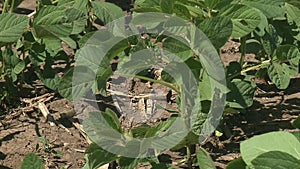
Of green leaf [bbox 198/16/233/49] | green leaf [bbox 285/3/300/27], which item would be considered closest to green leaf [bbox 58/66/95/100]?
green leaf [bbox 198/16/233/49]

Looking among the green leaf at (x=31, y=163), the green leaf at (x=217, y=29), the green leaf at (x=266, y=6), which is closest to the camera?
the green leaf at (x=31, y=163)

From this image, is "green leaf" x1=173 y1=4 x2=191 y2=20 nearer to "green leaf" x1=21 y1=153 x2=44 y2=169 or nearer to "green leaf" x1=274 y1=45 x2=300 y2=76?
"green leaf" x1=274 y1=45 x2=300 y2=76

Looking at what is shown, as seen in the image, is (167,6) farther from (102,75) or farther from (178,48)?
Result: (102,75)

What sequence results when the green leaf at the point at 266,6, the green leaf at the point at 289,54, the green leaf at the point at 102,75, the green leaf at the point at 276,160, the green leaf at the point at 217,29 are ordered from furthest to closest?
1. the green leaf at the point at 289,54
2. the green leaf at the point at 266,6
3. the green leaf at the point at 102,75
4. the green leaf at the point at 217,29
5. the green leaf at the point at 276,160

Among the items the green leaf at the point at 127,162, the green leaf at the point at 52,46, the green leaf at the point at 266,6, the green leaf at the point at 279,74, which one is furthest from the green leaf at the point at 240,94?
the green leaf at the point at 52,46

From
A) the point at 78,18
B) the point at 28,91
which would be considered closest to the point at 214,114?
the point at 78,18

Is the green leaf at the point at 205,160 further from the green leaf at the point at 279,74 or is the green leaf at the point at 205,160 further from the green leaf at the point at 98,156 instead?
the green leaf at the point at 279,74

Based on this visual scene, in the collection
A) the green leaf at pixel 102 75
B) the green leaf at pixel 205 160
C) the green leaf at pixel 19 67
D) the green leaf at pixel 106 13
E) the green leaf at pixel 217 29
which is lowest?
the green leaf at pixel 205 160

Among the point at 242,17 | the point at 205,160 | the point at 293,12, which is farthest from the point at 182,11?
the point at 293,12
